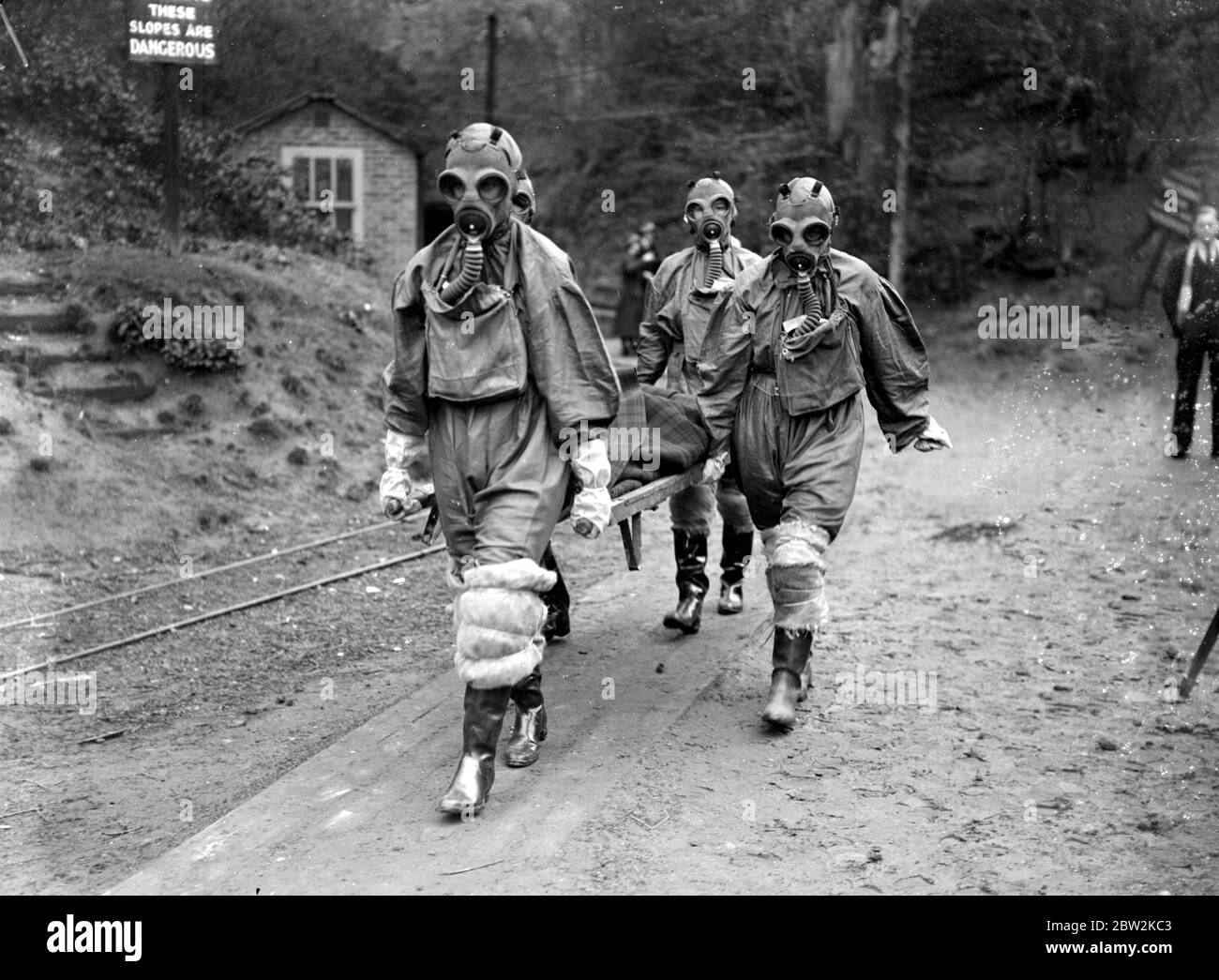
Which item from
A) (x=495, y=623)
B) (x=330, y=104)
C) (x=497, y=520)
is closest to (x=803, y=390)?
(x=497, y=520)

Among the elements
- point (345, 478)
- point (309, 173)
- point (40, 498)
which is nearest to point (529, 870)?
point (40, 498)

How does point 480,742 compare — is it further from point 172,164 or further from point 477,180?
point 172,164

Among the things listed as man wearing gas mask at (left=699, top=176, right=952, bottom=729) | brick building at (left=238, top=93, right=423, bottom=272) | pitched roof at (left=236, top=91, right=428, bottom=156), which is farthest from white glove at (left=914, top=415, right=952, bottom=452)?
pitched roof at (left=236, top=91, right=428, bottom=156)

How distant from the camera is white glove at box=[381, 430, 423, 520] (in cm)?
489

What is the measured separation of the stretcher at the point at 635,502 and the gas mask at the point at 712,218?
1.30 meters

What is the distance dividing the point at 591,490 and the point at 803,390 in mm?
1162

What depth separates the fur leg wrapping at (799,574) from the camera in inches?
209

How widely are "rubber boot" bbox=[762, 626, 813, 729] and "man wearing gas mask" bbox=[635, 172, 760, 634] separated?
4.32ft

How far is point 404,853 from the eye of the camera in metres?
4.23

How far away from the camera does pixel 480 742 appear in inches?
181

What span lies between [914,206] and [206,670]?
11318 millimetres

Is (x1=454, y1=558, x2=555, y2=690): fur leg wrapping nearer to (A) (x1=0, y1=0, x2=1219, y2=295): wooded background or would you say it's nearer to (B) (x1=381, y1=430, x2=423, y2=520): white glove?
(B) (x1=381, y1=430, x2=423, y2=520): white glove

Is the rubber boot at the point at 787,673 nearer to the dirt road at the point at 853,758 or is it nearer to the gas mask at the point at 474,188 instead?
the dirt road at the point at 853,758

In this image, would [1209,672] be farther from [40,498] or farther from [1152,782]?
[40,498]
